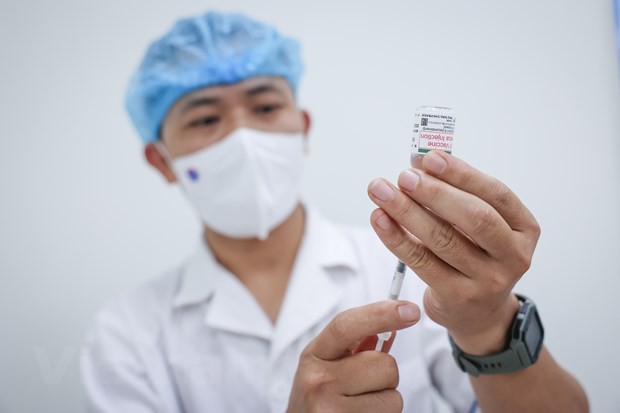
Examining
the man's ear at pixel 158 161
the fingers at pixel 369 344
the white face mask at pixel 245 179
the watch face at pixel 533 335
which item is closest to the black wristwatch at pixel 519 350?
the watch face at pixel 533 335

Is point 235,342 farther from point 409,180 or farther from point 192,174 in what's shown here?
point 409,180

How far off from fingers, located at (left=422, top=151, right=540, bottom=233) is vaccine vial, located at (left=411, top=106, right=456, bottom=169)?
0.12 feet

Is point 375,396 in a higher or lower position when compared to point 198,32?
lower

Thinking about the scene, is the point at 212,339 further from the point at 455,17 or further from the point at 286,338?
the point at 455,17

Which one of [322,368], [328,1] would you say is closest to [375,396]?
[322,368]

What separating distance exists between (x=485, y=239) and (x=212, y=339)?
2.71 feet

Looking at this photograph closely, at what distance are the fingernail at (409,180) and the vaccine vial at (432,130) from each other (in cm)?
5

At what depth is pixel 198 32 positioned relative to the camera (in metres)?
1.26

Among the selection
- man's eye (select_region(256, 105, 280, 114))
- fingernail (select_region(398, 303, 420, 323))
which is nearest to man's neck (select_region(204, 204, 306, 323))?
man's eye (select_region(256, 105, 280, 114))

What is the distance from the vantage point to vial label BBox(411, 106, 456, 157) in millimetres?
615

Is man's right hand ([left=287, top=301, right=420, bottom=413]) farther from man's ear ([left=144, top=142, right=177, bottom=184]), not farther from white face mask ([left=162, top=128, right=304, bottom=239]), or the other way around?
man's ear ([left=144, top=142, right=177, bottom=184])

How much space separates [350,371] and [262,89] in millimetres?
813

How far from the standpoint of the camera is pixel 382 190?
1.99ft

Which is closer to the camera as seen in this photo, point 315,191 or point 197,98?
point 197,98
